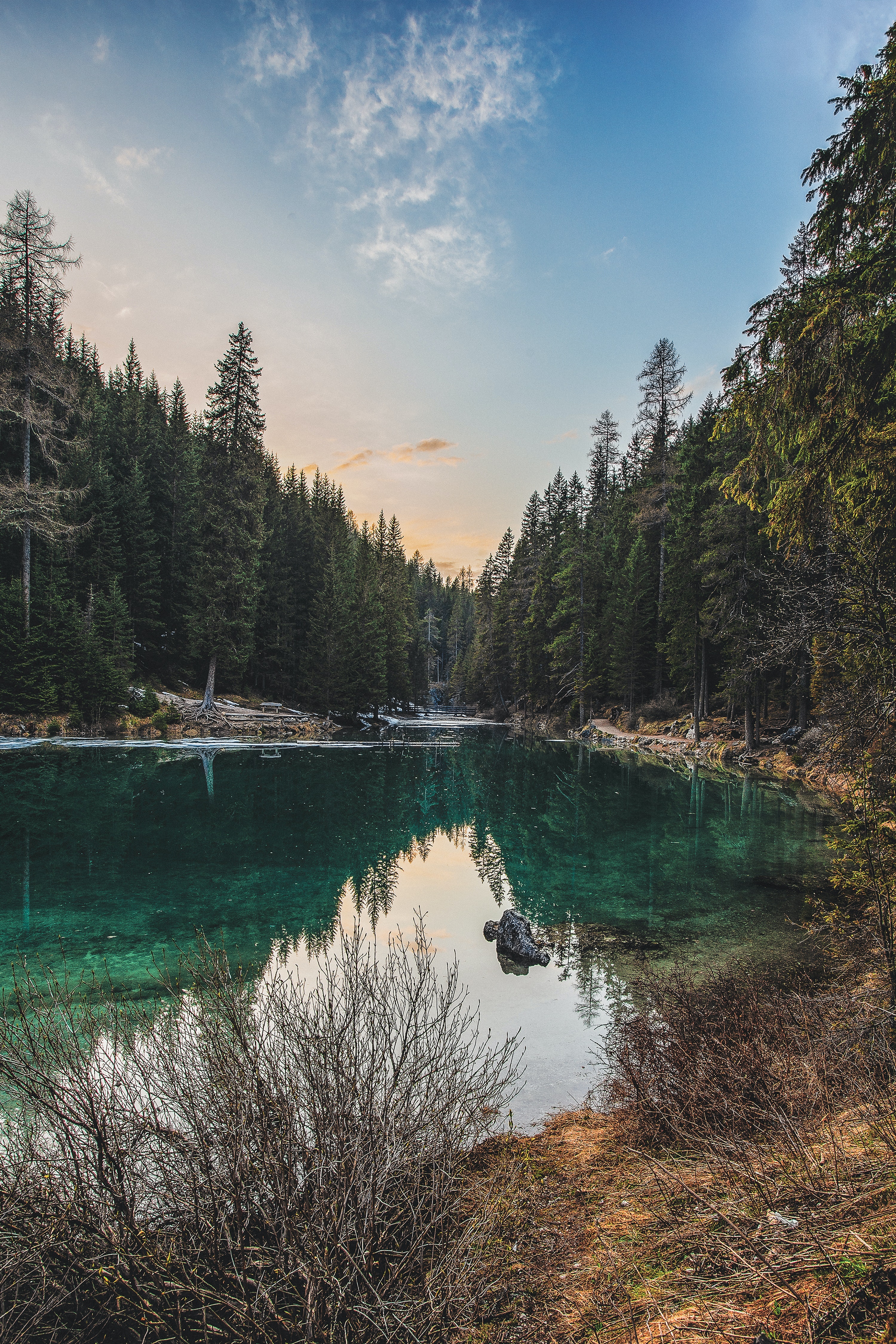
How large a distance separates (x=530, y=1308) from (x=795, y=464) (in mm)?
8140

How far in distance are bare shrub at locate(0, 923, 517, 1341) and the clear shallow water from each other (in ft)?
8.64

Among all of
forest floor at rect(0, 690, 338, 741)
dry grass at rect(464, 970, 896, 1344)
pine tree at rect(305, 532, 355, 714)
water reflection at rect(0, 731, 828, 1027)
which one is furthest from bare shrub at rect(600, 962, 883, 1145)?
pine tree at rect(305, 532, 355, 714)

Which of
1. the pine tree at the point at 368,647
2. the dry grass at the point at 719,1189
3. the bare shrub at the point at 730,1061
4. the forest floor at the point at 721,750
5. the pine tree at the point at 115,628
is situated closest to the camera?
the dry grass at the point at 719,1189

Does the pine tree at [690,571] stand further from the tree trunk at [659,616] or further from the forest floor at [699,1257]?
the forest floor at [699,1257]

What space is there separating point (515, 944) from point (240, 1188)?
7524 millimetres

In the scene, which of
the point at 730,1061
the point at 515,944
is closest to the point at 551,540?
the point at 515,944

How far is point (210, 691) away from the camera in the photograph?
36.8 metres

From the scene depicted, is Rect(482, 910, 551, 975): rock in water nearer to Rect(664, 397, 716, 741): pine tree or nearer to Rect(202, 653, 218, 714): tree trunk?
Rect(664, 397, 716, 741): pine tree

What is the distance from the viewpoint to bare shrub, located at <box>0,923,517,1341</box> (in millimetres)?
2547

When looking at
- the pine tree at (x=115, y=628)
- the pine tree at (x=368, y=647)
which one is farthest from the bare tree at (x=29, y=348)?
the pine tree at (x=368, y=647)

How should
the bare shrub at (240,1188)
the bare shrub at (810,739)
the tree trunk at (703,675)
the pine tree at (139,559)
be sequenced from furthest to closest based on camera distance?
the pine tree at (139,559)
the tree trunk at (703,675)
the bare shrub at (810,739)
the bare shrub at (240,1188)

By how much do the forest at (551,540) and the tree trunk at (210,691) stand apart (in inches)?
8.6

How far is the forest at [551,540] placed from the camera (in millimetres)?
6242

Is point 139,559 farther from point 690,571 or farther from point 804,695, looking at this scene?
point 804,695
